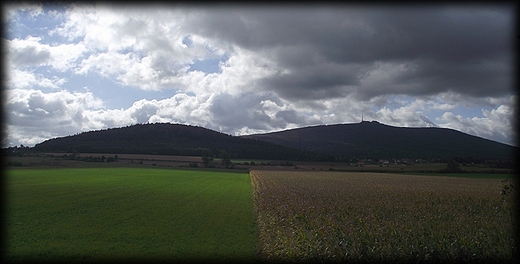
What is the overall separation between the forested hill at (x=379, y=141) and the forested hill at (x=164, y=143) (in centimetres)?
2972

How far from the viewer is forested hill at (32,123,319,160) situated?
101m

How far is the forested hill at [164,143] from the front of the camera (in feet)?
331

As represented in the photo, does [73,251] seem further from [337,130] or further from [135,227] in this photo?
[337,130]

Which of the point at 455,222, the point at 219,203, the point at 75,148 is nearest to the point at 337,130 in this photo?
the point at 75,148

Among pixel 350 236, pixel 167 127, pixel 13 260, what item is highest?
pixel 167 127

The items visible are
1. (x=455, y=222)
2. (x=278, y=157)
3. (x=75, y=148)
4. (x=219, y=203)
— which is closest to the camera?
(x=455, y=222)

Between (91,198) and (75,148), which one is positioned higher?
(75,148)

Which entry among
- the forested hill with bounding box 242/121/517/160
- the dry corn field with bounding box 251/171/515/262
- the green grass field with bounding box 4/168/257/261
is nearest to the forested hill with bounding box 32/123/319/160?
the forested hill with bounding box 242/121/517/160

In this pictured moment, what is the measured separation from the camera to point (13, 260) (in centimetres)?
1027

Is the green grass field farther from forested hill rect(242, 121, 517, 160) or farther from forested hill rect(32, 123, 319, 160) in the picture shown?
forested hill rect(242, 121, 517, 160)

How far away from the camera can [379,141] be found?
6063 inches

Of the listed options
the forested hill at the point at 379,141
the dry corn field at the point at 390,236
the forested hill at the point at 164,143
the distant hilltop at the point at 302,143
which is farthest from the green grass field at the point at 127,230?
the forested hill at the point at 379,141

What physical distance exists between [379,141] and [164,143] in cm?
8849

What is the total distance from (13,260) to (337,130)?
550 ft
